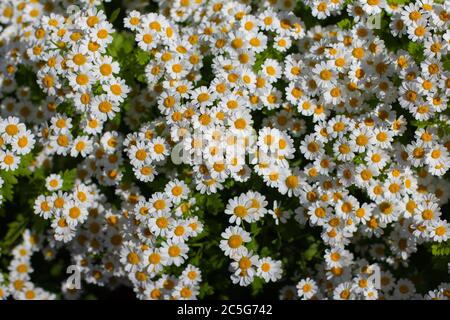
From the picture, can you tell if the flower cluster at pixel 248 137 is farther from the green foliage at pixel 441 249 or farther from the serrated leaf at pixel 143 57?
the green foliage at pixel 441 249

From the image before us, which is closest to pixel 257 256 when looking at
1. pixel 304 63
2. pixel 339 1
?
pixel 304 63

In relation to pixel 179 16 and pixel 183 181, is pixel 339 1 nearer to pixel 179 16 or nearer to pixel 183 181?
pixel 179 16

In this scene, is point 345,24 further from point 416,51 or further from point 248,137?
point 248,137

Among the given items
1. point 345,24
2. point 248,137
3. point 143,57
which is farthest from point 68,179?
point 345,24

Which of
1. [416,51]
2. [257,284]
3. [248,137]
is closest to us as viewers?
[248,137]

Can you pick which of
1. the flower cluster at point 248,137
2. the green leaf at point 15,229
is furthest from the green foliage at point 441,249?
the green leaf at point 15,229

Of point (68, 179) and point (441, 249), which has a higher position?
point (68, 179)

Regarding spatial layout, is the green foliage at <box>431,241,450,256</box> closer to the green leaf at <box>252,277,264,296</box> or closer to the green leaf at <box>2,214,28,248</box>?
the green leaf at <box>252,277,264,296</box>
